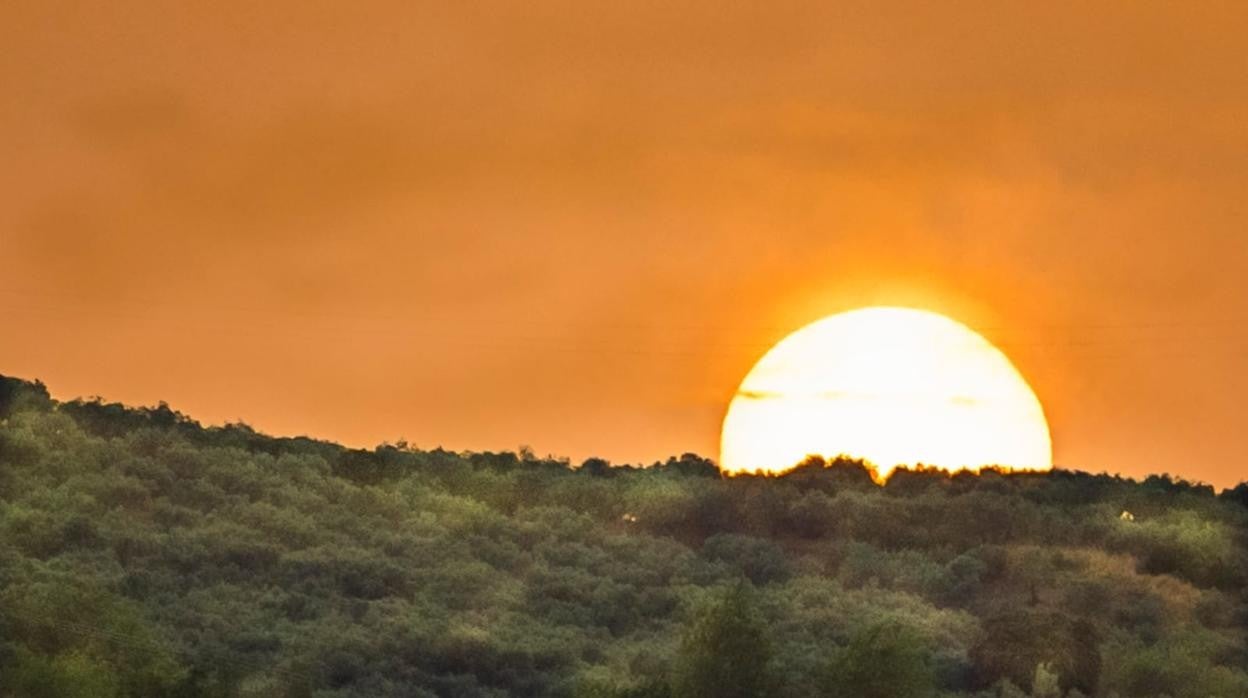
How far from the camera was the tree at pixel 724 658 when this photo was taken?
241 ft

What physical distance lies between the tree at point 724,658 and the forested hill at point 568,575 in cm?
8

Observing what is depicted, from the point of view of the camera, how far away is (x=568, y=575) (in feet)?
299

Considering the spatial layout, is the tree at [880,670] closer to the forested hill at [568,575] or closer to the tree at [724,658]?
the forested hill at [568,575]

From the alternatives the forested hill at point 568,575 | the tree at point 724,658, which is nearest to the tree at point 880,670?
the forested hill at point 568,575

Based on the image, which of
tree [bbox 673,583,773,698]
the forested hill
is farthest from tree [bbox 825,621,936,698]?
tree [bbox 673,583,773,698]

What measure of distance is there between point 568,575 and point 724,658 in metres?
17.3

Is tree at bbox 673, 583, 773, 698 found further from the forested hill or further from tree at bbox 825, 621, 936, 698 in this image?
tree at bbox 825, 621, 936, 698

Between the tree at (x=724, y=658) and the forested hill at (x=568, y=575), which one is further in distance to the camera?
the forested hill at (x=568, y=575)

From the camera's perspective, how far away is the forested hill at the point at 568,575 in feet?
247

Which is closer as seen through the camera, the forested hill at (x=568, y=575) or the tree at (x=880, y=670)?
the tree at (x=880, y=670)

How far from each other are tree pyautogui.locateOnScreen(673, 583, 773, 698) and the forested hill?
0.26ft

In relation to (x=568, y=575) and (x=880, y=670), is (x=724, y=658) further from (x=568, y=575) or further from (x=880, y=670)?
(x=568, y=575)

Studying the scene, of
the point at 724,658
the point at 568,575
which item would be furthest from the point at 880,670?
the point at 568,575

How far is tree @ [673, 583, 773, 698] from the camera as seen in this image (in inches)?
2889
